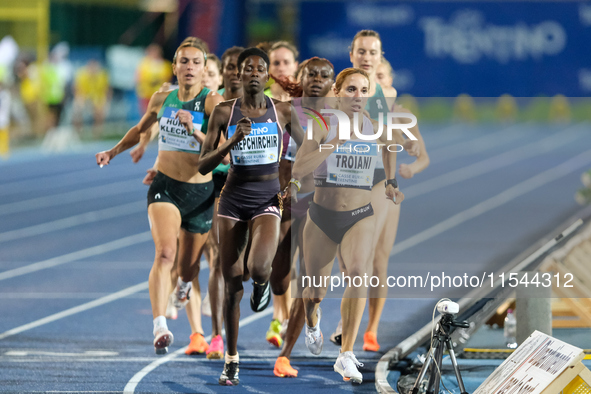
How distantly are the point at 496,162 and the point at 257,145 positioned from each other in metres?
17.9

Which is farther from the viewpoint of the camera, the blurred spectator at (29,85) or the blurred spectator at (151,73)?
the blurred spectator at (151,73)

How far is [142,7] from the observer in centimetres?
3128

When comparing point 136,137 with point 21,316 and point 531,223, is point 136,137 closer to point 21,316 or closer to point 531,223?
point 21,316

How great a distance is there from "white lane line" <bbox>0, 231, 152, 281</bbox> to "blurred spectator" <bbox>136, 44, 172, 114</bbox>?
46.6 feet

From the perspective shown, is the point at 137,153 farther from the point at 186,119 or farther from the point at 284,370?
the point at 284,370

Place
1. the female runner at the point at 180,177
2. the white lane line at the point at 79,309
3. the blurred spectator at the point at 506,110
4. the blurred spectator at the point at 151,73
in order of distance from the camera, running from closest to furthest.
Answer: the female runner at the point at 180,177, the white lane line at the point at 79,309, the blurred spectator at the point at 151,73, the blurred spectator at the point at 506,110

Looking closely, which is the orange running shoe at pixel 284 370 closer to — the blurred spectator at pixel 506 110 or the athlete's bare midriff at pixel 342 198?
the athlete's bare midriff at pixel 342 198

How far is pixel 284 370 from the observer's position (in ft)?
21.2

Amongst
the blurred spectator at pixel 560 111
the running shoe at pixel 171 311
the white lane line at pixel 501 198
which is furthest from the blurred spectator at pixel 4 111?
the blurred spectator at pixel 560 111

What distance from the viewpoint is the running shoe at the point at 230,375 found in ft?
20.4

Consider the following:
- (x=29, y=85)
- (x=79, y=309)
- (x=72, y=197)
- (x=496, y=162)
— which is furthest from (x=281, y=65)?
(x=29, y=85)

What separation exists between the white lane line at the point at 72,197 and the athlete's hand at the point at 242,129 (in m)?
10.9

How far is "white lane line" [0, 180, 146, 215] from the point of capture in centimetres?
1633

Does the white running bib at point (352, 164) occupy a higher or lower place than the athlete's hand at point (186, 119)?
lower
